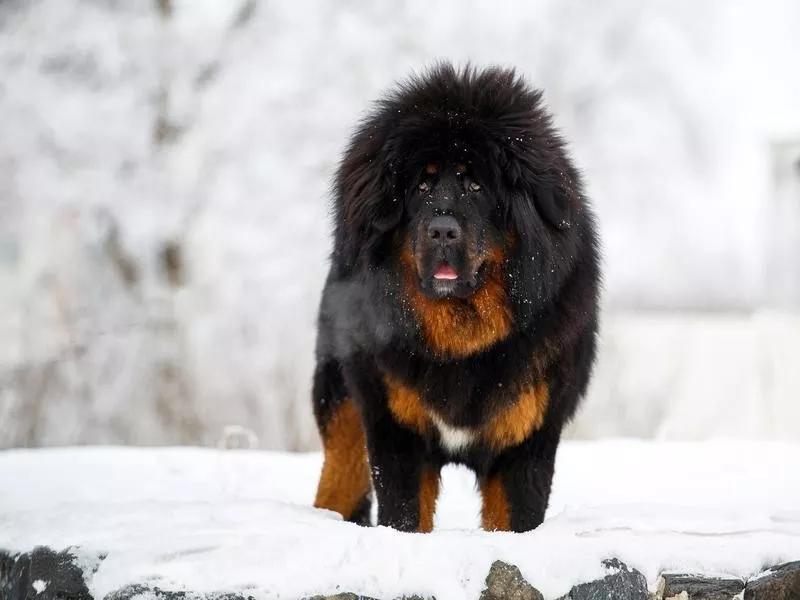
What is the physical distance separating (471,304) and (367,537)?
101 centimetres

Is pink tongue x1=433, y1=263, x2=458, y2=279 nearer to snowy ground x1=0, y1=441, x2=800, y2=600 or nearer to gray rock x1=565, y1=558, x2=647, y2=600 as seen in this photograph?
snowy ground x1=0, y1=441, x2=800, y2=600

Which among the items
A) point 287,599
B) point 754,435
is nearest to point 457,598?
point 287,599

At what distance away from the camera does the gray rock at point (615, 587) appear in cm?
288

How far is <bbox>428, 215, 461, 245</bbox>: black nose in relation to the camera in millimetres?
3344

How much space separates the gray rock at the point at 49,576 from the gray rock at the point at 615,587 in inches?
59.8

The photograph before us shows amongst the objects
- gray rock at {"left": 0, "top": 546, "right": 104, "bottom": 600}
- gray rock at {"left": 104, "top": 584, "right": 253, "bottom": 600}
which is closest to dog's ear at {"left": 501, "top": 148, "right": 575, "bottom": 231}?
gray rock at {"left": 104, "top": 584, "right": 253, "bottom": 600}

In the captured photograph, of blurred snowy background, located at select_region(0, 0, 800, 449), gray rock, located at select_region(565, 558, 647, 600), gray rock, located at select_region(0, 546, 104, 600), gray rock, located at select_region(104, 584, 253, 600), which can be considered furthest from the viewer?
blurred snowy background, located at select_region(0, 0, 800, 449)

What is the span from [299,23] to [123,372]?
174 inches

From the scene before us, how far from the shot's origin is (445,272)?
3.41 meters

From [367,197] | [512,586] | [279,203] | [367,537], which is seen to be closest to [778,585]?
[512,586]

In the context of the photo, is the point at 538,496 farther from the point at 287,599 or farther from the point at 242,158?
the point at 242,158

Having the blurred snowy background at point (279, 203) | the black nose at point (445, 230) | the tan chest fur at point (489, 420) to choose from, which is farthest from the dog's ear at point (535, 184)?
the blurred snowy background at point (279, 203)

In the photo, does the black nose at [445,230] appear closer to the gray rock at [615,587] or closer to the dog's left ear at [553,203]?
the dog's left ear at [553,203]

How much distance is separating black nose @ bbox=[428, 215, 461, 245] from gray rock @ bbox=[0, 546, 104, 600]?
1550 millimetres
